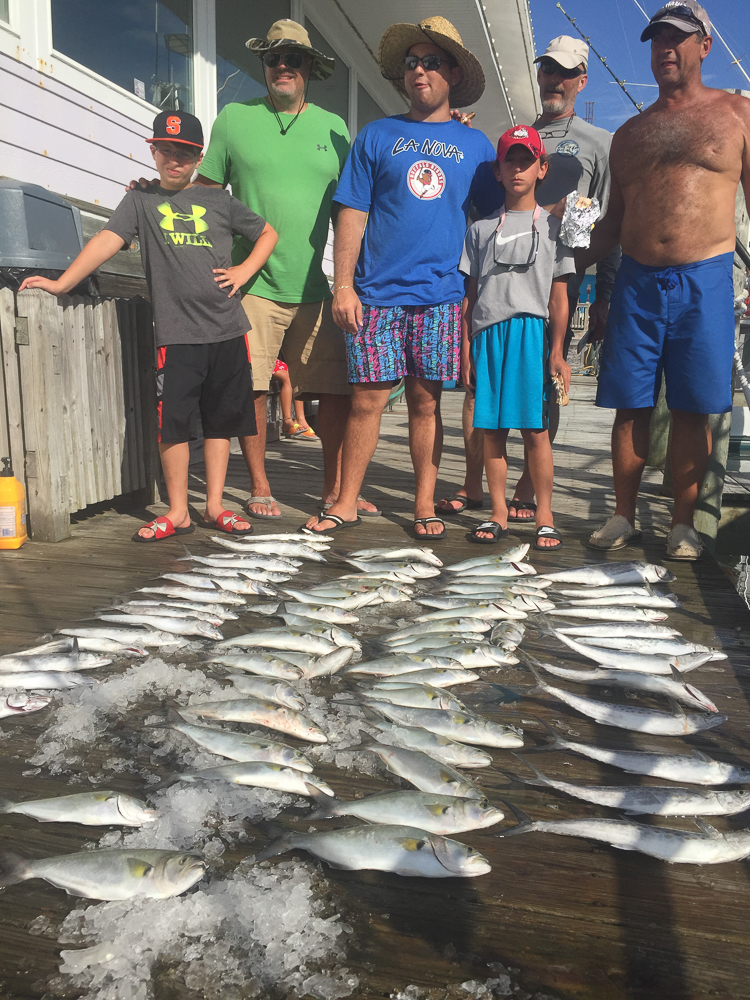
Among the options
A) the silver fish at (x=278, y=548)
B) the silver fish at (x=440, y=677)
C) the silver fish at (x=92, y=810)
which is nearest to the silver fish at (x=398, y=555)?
the silver fish at (x=278, y=548)

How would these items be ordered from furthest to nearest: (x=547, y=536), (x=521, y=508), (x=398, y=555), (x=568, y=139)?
1. (x=521, y=508)
2. (x=568, y=139)
3. (x=547, y=536)
4. (x=398, y=555)

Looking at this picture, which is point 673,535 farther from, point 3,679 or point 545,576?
point 3,679

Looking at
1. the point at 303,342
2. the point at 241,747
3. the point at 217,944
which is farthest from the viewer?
the point at 303,342

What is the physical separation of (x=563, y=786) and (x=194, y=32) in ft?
24.0

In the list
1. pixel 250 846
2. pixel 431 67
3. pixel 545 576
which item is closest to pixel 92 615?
pixel 250 846

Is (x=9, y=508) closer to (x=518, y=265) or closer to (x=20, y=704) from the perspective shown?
(x=20, y=704)

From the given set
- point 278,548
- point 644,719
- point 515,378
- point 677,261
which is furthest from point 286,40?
point 644,719

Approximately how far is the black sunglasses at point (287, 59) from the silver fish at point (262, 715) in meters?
3.62

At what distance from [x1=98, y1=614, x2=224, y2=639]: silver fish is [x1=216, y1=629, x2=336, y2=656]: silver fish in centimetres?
11

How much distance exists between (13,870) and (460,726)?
1171 millimetres

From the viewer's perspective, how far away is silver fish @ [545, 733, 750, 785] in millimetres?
2062

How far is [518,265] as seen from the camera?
4.07 m

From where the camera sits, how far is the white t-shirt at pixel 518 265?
160 inches

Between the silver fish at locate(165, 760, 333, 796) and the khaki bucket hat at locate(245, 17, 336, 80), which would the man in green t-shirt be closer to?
the khaki bucket hat at locate(245, 17, 336, 80)
